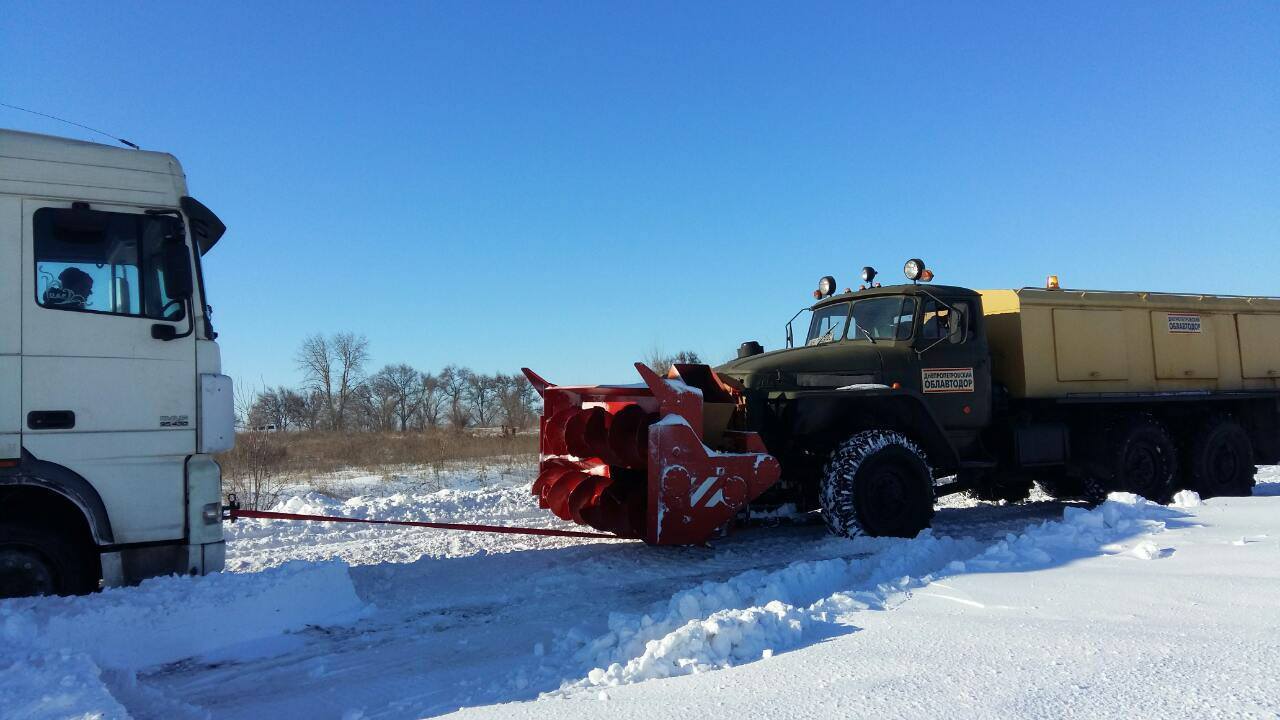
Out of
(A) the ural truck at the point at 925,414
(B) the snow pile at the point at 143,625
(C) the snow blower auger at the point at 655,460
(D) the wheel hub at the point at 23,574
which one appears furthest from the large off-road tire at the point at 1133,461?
(D) the wheel hub at the point at 23,574

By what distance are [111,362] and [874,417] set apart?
21.0ft

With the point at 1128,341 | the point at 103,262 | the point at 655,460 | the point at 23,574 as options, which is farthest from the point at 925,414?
the point at 23,574

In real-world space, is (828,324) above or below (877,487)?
above

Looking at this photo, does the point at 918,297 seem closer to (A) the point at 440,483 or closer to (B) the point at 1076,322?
(B) the point at 1076,322

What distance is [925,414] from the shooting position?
7.96m

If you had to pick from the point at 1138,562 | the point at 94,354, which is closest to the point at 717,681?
the point at 1138,562

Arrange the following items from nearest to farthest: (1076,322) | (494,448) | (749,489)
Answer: (749,489)
(1076,322)
(494,448)

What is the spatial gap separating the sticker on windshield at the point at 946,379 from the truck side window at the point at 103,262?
6.79m

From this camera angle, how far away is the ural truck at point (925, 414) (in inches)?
270

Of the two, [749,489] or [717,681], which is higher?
[749,489]

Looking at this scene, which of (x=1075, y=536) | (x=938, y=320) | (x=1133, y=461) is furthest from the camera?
(x=1133, y=461)

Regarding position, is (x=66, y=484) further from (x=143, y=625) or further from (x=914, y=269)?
(x=914, y=269)

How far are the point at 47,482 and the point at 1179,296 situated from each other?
11.9 meters

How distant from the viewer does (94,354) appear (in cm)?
473
